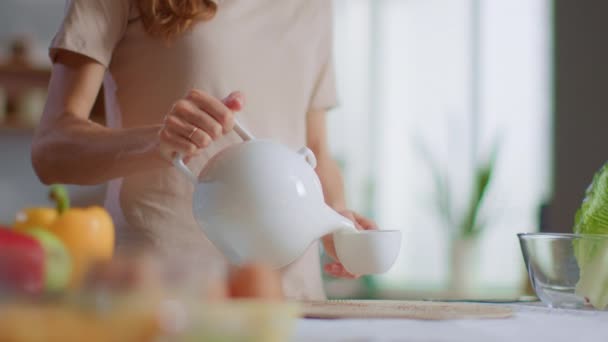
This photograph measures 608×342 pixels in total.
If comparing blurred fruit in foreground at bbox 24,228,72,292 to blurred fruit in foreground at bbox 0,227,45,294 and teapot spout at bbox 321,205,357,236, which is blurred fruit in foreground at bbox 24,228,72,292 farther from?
teapot spout at bbox 321,205,357,236

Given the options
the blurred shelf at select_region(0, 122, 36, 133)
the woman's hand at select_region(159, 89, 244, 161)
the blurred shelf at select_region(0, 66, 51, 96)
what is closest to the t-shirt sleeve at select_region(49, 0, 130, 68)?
the woman's hand at select_region(159, 89, 244, 161)

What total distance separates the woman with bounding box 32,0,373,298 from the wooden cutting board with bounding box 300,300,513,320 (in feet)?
0.63

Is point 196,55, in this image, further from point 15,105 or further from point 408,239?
point 408,239

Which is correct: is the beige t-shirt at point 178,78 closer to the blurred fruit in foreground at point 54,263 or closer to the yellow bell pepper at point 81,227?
the yellow bell pepper at point 81,227

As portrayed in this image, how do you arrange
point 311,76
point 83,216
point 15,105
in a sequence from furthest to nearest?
point 15,105
point 311,76
point 83,216

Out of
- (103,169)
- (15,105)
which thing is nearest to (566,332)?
(103,169)

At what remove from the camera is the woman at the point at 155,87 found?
48.6 inches

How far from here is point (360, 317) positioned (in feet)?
2.65

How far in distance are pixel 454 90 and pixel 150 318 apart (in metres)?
4.06

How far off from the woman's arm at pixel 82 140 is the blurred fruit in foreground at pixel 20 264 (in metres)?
0.42

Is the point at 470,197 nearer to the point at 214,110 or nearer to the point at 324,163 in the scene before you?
the point at 324,163

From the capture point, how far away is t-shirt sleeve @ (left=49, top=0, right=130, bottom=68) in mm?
1244

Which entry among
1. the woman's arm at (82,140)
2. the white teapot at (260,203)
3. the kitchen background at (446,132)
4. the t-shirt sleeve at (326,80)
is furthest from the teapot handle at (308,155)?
the kitchen background at (446,132)

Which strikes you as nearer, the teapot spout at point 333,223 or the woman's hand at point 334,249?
the teapot spout at point 333,223
